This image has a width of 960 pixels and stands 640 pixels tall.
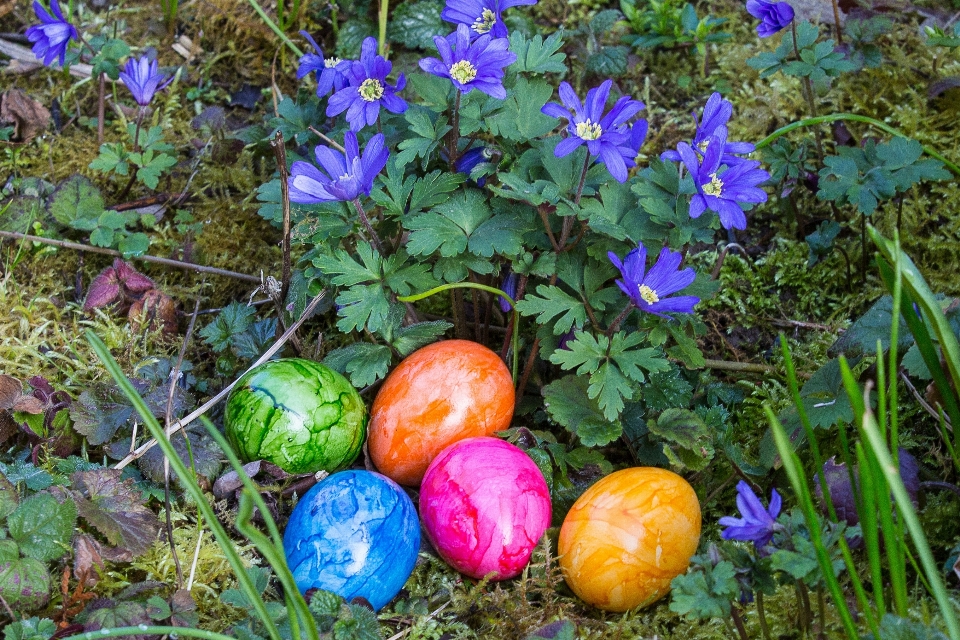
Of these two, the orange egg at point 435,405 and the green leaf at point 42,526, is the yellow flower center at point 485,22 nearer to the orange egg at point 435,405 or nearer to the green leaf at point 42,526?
the orange egg at point 435,405

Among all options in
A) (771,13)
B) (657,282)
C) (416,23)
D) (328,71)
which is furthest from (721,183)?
(416,23)

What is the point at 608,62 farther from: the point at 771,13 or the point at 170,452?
the point at 170,452

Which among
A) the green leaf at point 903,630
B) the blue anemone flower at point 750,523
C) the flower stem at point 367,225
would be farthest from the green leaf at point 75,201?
the green leaf at point 903,630

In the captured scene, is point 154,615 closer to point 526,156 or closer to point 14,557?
point 14,557

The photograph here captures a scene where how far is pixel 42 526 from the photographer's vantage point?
203cm

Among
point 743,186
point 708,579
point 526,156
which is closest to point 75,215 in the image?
point 526,156

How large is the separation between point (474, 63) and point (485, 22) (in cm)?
30

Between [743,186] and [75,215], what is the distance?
7.56ft

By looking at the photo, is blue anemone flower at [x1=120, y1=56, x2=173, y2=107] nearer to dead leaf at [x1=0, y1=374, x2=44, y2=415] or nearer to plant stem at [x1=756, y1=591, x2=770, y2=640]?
dead leaf at [x1=0, y1=374, x2=44, y2=415]

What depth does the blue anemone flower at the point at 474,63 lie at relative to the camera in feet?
7.11

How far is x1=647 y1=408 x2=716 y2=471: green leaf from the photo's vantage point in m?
2.19

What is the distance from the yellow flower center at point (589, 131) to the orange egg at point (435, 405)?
66 cm

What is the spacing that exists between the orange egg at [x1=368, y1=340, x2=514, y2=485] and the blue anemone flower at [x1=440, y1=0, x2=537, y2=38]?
0.90m

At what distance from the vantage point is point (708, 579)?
5.74 ft
